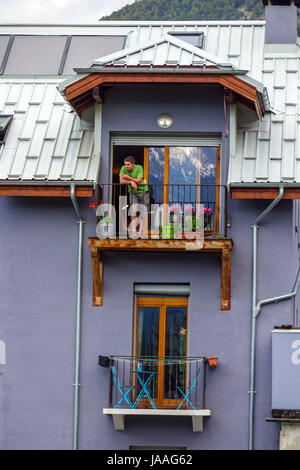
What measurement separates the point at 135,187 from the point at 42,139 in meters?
2.84

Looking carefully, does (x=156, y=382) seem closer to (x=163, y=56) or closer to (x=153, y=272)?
(x=153, y=272)

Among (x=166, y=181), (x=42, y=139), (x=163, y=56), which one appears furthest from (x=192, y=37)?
(x=42, y=139)

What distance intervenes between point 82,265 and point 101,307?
3.44 ft

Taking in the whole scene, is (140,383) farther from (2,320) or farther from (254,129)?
(254,129)

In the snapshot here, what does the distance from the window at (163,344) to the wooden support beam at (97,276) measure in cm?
97

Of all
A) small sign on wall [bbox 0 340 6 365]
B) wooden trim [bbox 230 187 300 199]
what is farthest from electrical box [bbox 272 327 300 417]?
small sign on wall [bbox 0 340 6 365]

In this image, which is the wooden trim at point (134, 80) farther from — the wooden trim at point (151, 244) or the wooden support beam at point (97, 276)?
the wooden support beam at point (97, 276)

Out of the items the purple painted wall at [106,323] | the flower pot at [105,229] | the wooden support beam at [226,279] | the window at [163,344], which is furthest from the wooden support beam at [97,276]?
the wooden support beam at [226,279]

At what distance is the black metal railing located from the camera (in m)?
30.0

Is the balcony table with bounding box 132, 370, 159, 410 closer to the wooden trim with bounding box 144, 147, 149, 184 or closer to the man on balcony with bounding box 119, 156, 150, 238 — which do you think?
the man on balcony with bounding box 119, 156, 150, 238

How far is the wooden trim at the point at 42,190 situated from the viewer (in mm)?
30156

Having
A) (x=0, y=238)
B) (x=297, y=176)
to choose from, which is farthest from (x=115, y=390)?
(x=297, y=176)

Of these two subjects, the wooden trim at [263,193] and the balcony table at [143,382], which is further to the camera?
the balcony table at [143,382]

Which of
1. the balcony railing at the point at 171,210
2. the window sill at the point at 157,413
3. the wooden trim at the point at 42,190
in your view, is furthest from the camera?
the balcony railing at the point at 171,210
